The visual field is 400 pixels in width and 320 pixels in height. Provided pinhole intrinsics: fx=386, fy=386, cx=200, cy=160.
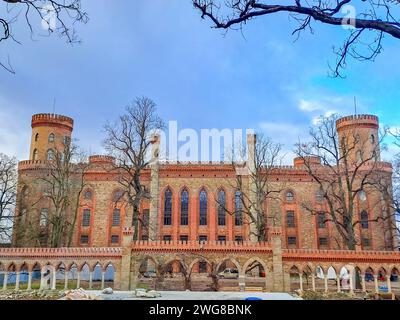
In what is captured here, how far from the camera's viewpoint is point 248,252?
22.5 meters

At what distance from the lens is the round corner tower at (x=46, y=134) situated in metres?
39.6

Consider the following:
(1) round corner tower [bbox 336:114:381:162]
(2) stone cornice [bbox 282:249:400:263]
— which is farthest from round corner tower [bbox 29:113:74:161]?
(1) round corner tower [bbox 336:114:381:162]

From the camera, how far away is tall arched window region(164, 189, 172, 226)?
36031 mm

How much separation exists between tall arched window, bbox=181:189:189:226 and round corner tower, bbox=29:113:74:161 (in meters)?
13.9

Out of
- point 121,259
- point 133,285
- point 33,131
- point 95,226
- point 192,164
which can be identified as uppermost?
point 33,131

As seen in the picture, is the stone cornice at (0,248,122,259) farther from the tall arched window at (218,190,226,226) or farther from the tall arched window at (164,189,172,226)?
the tall arched window at (218,190,226,226)

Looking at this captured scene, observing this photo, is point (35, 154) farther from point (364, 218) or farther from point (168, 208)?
point (364, 218)

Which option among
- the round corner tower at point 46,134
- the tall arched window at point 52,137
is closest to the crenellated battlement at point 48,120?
the round corner tower at point 46,134

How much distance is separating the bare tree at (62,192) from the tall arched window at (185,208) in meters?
9.12

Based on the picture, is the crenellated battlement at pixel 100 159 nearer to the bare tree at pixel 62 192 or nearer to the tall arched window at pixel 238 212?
the bare tree at pixel 62 192

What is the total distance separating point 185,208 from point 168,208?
1601 mm
